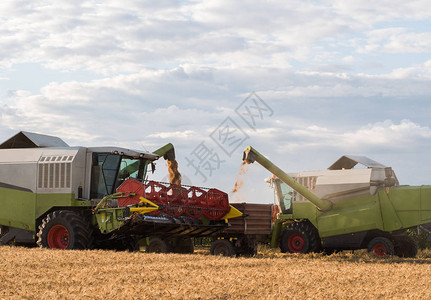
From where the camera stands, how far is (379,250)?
56.5 ft

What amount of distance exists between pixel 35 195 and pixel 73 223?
2.11 m

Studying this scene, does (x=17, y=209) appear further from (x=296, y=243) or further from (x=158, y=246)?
(x=296, y=243)

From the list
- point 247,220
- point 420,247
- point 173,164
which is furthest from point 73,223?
point 420,247

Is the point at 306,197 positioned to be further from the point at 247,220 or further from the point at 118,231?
the point at 118,231

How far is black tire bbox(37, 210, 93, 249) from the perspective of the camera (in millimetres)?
15523

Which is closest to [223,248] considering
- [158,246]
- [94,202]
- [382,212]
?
[158,246]

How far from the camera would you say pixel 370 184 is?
17.7 m

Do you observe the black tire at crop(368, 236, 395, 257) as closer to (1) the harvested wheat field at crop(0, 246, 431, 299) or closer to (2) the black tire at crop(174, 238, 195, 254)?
(1) the harvested wheat field at crop(0, 246, 431, 299)

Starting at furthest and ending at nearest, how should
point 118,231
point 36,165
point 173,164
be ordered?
point 173,164 < point 36,165 < point 118,231

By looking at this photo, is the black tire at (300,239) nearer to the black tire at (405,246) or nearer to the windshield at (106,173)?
the black tire at (405,246)

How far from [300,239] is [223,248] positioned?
12.0 ft

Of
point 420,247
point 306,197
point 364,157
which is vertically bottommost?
point 420,247

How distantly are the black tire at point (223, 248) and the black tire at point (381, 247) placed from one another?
408 centimetres

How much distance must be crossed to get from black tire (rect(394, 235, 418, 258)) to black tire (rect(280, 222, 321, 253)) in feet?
7.63
